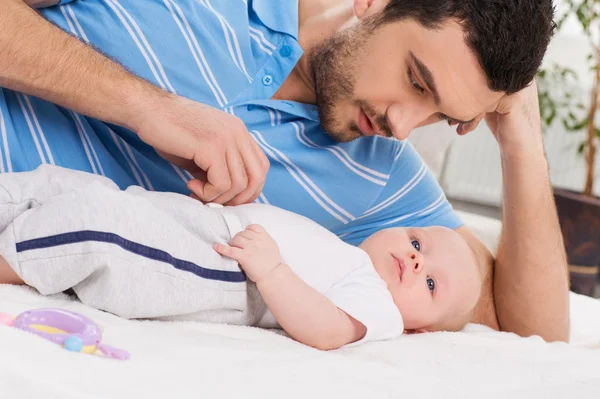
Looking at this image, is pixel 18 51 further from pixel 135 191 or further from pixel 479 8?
pixel 479 8

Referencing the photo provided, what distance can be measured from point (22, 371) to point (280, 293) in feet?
1.59

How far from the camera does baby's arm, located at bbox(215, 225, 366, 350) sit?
1080 mm

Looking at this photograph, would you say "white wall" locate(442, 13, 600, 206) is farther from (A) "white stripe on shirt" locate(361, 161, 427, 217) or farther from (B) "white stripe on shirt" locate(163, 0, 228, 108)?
(B) "white stripe on shirt" locate(163, 0, 228, 108)

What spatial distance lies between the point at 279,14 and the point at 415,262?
0.65m

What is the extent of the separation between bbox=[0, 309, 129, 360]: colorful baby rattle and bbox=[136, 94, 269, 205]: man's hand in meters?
0.40

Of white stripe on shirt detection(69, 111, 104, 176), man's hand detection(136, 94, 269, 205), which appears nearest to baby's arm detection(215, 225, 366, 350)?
man's hand detection(136, 94, 269, 205)

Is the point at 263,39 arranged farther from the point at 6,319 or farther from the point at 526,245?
the point at 6,319

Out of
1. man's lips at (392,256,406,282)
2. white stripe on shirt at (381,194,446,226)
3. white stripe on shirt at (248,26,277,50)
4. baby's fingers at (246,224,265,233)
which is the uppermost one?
white stripe on shirt at (248,26,277,50)

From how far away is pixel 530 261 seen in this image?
1.64 meters

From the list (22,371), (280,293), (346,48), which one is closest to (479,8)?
(346,48)

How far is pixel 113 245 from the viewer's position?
0.95 metres

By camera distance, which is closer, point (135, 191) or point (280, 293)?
point (280, 293)

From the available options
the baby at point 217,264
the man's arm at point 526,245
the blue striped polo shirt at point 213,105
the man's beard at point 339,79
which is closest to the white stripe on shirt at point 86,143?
the blue striped polo shirt at point 213,105

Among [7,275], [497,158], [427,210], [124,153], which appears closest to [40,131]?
[124,153]
